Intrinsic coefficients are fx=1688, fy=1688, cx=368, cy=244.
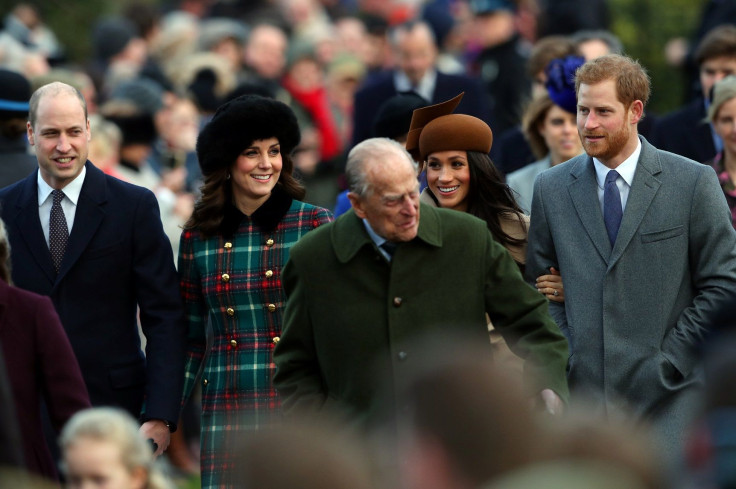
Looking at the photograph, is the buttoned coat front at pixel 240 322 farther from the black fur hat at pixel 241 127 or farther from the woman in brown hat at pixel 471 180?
the woman in brown hat at pixel 471 180

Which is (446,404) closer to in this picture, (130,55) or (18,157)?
(18,157)

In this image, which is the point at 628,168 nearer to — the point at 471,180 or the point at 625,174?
the point at 625,174

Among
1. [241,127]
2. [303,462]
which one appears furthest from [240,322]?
[303,462]

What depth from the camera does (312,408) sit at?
6.74m

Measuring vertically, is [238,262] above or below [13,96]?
below

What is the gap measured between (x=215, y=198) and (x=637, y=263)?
6.53 feet

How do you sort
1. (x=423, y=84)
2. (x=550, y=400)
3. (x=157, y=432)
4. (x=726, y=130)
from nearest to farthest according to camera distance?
1. (x=550, y=400)
2. (x=157, y=432)
3. (x=726, y=130)
4. (x=423, y=84)

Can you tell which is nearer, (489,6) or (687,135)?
(687,135)

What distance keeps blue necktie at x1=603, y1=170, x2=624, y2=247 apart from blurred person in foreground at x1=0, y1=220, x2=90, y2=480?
2500mm

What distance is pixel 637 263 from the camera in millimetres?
7594

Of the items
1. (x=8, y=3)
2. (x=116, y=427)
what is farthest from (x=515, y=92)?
(x=116, y=427)

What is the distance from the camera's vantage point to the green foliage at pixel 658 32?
1603 centimetres

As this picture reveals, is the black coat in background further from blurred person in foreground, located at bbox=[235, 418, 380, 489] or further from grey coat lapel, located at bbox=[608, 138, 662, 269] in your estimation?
blurred person in foreground, located at bbox=[235, 418, 380, 489]

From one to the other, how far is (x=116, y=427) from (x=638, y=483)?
2.18m
